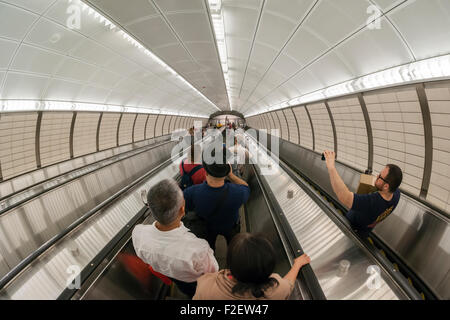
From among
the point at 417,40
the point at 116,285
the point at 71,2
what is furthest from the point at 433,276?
the point at 71,2

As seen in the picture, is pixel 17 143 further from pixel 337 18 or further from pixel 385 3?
pixel 385 3

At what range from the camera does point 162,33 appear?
4062 millimetres

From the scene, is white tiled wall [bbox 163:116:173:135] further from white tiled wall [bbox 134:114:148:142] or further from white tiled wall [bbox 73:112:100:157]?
white tiled wall [bbox 73:112:100:157]

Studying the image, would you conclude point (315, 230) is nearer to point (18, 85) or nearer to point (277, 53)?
point (277, 53)

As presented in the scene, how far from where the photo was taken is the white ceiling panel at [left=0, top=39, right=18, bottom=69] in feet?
10.8

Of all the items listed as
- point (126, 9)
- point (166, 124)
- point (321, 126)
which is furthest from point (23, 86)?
point (166, 124)

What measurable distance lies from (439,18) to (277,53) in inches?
118

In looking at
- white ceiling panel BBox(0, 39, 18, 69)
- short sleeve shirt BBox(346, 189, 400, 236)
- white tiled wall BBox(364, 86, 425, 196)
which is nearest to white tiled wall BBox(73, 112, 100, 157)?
white ceiling panel BBox(0, 39, 18, 69)

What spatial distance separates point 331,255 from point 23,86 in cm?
779

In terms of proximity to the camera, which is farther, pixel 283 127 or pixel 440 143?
pixel 283 127

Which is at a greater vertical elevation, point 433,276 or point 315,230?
point 315,230

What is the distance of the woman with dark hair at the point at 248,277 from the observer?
927 millimetres

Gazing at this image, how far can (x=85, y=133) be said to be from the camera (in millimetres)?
8148
